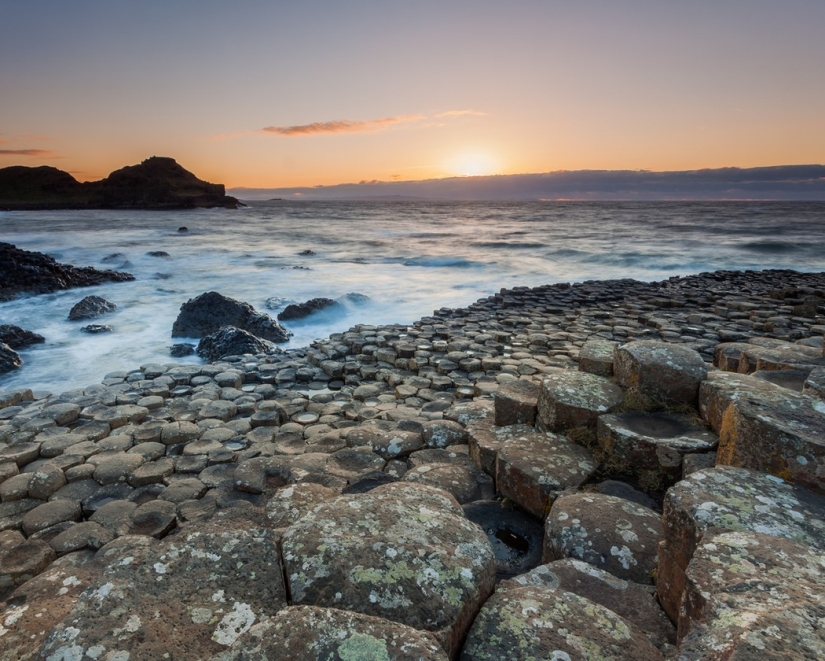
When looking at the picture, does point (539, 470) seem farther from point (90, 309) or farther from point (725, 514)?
point (90, 309)

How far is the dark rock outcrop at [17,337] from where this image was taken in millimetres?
9367

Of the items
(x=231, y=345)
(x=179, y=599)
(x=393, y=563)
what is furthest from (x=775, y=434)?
(x=231, y=345)

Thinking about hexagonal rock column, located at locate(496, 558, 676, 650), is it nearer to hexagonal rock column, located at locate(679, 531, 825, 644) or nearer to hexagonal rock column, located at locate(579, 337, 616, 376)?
hexagonal rock column, located at locate(679, 531, 825, 644)

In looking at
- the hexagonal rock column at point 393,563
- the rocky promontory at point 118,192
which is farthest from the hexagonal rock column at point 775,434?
the rocky promontory at point 118,192

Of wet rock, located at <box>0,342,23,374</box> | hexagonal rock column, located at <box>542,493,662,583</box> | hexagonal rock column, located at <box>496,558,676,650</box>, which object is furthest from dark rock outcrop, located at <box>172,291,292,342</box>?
hexagonal rock column, located at <box>496,558,676,650</box>

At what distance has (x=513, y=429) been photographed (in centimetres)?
383

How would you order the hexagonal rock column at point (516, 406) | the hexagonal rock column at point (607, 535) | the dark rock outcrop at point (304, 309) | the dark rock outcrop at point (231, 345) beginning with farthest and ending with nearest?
1. the dark rock outcrop at point (304, 309)
2. the dark rock outcrop at point (231, 345)
3. the hexagonal rock column at point (516, 406)
4. the hexagonal rock column at point (607, 535)

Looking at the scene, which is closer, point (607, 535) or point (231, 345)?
point (607, 535)

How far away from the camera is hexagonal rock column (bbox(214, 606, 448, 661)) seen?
4.33 feet

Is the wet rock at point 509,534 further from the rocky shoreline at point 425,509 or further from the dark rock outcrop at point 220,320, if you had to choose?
the dark rock outcrop at point 220,320

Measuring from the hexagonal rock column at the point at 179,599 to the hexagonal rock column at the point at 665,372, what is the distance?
115 inches

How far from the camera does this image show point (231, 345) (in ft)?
26.4

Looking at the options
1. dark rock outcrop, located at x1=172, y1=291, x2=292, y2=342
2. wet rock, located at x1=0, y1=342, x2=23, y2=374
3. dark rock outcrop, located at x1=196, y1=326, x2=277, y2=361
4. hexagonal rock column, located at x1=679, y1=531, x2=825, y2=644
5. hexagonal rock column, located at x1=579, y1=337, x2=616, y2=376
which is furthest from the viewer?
dark rock outcrop, located at x1=172, y1=291, x2=292, y2=342

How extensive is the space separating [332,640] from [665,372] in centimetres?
310
